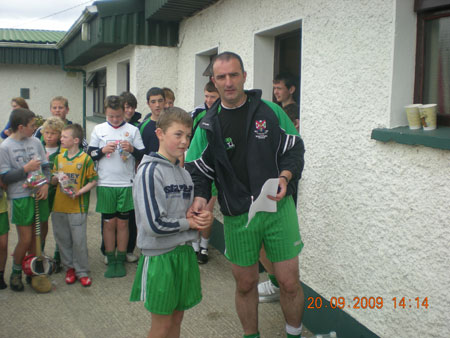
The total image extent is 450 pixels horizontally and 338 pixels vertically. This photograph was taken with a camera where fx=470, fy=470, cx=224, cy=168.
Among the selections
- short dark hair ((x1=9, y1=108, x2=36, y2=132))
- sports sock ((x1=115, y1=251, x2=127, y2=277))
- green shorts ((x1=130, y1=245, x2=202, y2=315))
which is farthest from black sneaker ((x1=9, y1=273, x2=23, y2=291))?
green shorts ((x1=130, y1=245, x2=202, y2=315))

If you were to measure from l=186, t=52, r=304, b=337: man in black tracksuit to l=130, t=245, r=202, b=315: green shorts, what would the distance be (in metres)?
0.40

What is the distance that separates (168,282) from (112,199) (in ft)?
7.68

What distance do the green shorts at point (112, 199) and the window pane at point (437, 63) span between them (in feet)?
9.68

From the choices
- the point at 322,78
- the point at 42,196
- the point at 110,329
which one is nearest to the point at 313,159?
the point at 322,78

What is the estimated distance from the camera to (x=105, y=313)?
12.5ft

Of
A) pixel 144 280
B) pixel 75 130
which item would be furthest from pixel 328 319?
pixel 75 130

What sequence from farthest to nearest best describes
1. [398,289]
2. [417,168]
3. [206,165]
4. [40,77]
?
[40,77]
[206,165]
[398,289]
[417,168]

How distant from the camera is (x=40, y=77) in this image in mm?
14195

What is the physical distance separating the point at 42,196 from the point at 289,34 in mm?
2788

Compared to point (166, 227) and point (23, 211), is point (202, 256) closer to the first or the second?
point (23, 211)

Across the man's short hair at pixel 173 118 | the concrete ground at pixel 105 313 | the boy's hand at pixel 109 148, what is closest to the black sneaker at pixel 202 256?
the concrete ground at pixel 105 313

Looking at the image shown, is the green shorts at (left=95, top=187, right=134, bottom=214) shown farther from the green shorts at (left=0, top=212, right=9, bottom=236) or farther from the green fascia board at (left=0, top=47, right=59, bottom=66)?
the green fascia board at (left=0, top=47, right=59, bottom=66)

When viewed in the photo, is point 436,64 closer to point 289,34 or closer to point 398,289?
point 398,289

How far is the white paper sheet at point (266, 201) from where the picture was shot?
2654 mm
